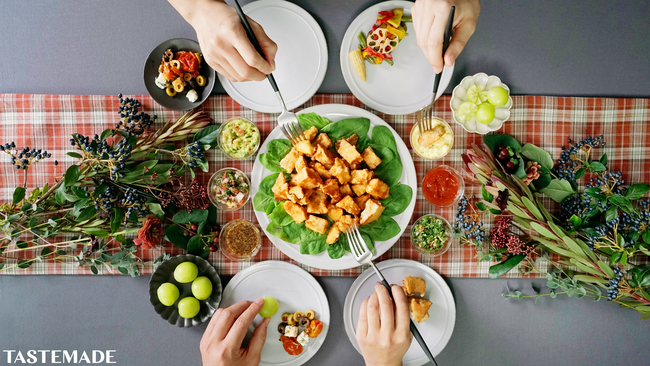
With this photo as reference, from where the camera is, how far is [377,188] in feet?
6.86

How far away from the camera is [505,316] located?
2.37 metres

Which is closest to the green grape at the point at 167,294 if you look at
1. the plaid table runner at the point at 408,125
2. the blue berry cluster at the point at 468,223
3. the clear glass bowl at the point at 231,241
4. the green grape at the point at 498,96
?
the plaid table runner at the point at 408,125

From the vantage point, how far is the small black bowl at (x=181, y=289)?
221 cm

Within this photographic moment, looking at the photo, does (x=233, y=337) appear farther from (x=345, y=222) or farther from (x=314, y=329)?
(x=345, y=222)

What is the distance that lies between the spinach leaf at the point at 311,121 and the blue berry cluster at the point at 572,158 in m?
1.46

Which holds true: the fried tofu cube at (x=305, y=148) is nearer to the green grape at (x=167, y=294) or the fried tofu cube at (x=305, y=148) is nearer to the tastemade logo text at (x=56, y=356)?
the green grape at (x=167, y=294)

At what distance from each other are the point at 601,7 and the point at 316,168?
2058 millimetres

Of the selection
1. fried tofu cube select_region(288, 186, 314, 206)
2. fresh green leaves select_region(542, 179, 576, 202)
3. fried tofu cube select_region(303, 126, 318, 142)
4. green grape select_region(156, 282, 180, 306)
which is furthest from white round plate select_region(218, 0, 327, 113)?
fresh green leaves select_region(542, 179, 576, 202)

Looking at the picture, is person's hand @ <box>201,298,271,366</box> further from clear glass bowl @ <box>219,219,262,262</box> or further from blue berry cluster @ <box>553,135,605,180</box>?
blue berry cluster @ <box>553,135,605,180</box>

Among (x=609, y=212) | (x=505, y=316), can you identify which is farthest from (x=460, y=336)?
(x=609, y=212)

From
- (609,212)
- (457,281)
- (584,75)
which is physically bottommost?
(457,281)

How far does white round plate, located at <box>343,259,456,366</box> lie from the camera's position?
2.28m

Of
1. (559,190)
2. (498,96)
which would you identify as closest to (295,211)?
(498,96)

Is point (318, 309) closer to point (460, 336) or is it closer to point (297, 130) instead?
point (460, 336)
